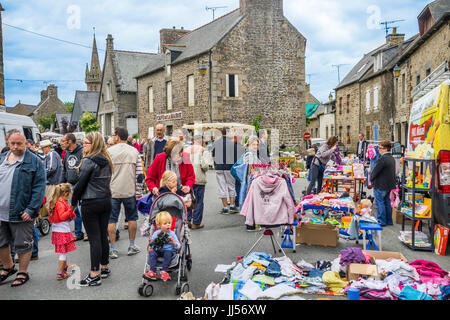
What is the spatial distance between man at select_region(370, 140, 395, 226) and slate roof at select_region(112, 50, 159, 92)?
98.7 feet

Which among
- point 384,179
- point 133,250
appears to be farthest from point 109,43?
point 133,250

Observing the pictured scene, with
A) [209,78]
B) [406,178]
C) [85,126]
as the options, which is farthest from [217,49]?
[85,126]

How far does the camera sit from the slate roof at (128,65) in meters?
36.2

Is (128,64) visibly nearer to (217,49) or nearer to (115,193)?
(217,49)

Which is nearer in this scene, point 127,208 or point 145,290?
point 145,290

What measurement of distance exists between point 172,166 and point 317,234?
286cm

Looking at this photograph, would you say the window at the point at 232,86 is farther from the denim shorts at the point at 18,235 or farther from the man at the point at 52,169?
the denim shorts at the point at 18,235

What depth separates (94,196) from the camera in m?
4.91

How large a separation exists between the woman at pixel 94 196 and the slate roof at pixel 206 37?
62.3 ft

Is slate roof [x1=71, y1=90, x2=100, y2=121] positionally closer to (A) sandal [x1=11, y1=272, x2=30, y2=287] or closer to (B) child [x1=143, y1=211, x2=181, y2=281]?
(A) sandal [x1=11, y1=272, x2=30, y2=287]

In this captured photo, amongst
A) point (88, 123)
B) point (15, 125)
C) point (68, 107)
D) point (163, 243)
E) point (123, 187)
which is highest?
point (68, 107)

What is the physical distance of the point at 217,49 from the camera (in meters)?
23.0

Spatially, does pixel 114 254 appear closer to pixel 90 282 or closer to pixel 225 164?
pixel 90 282
